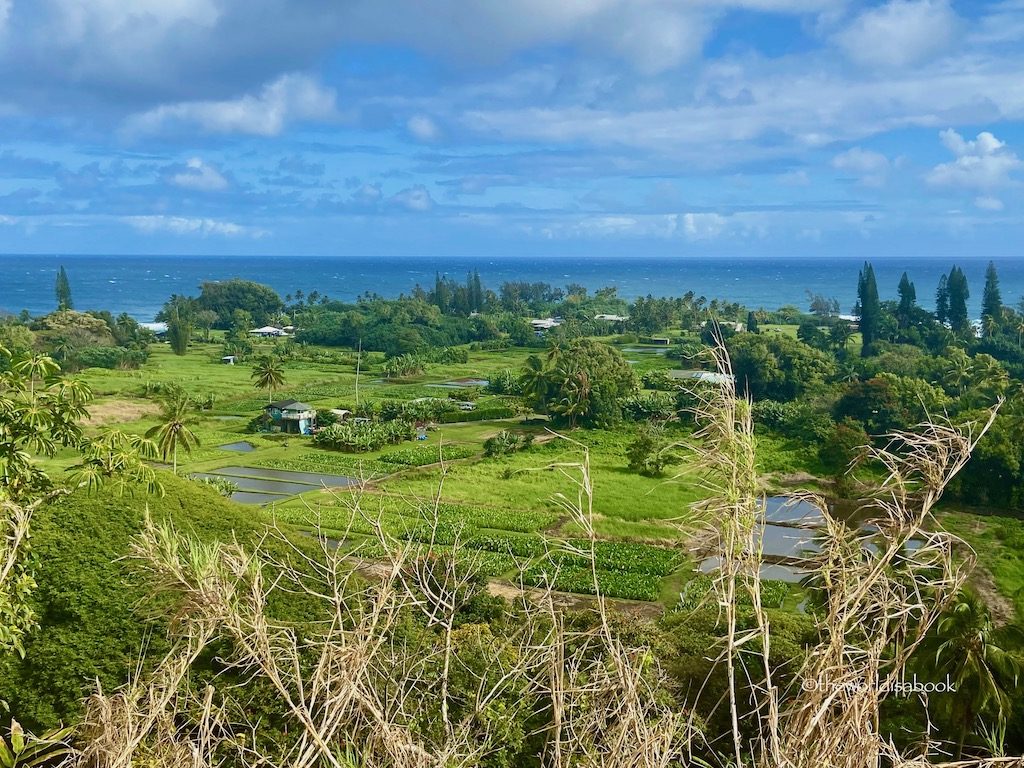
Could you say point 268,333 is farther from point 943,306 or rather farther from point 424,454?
point 943,306

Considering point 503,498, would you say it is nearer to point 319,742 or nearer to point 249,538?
point 249,538

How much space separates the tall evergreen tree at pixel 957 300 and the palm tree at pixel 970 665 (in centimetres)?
6128

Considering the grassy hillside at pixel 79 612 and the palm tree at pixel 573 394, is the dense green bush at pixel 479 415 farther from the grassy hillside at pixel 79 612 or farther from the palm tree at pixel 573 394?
the grassy hillside at pixel 79 612

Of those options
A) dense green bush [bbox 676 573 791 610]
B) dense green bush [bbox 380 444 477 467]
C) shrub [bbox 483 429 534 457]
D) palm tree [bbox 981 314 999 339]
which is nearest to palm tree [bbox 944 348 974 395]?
palm tree [bbox 981 314 999 339]

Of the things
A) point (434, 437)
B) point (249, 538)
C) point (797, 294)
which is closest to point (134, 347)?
point (434, 437)

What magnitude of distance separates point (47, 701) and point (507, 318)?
76.3 m

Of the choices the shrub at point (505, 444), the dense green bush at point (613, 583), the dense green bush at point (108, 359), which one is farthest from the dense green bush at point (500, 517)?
the dense green bush at point (108, 359)

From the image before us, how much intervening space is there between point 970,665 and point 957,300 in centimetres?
6344

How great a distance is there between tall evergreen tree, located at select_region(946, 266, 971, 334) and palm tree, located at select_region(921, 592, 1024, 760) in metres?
61.3

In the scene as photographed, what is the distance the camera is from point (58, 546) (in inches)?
599

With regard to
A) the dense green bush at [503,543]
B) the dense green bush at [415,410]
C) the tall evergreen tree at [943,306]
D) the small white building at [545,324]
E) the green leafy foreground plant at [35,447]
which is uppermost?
the green leafy foreground plant at [35,447]

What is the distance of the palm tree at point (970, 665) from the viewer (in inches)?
415

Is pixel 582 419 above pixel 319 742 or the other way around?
the other way around

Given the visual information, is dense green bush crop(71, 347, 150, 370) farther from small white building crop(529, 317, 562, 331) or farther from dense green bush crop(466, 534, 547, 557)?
dense green bush crop(466, 534, 547, 557)
